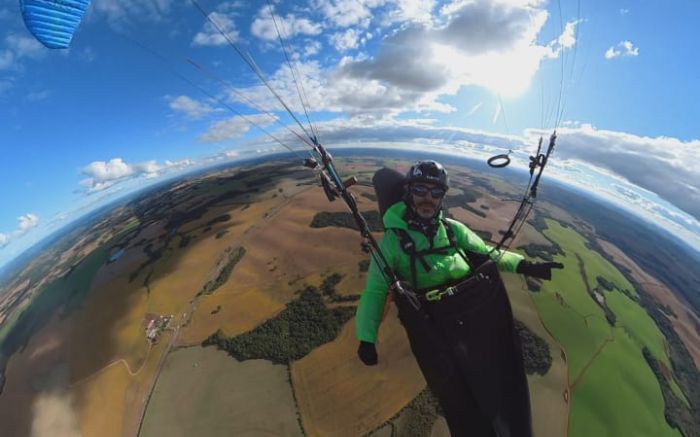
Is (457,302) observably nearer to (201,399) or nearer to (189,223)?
(201,399)

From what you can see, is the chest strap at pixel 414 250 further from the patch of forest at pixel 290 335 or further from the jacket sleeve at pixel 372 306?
the patch of forest at pixel 290 335

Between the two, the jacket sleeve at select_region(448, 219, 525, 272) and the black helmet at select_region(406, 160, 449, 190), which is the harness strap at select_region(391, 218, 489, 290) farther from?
the black helmet at select_region(406, 160, 449, 190)

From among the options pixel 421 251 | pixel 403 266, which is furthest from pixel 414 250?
pixel 403 266

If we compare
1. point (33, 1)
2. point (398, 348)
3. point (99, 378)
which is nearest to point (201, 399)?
point (99, 378)

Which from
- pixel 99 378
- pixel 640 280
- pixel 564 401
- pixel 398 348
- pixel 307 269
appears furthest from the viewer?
pixel 640 280

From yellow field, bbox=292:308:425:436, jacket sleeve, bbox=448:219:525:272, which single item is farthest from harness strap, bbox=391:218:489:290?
yellow field, bbox=292:308:425:436

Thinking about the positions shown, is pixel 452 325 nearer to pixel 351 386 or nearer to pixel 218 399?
pixel 351 386
